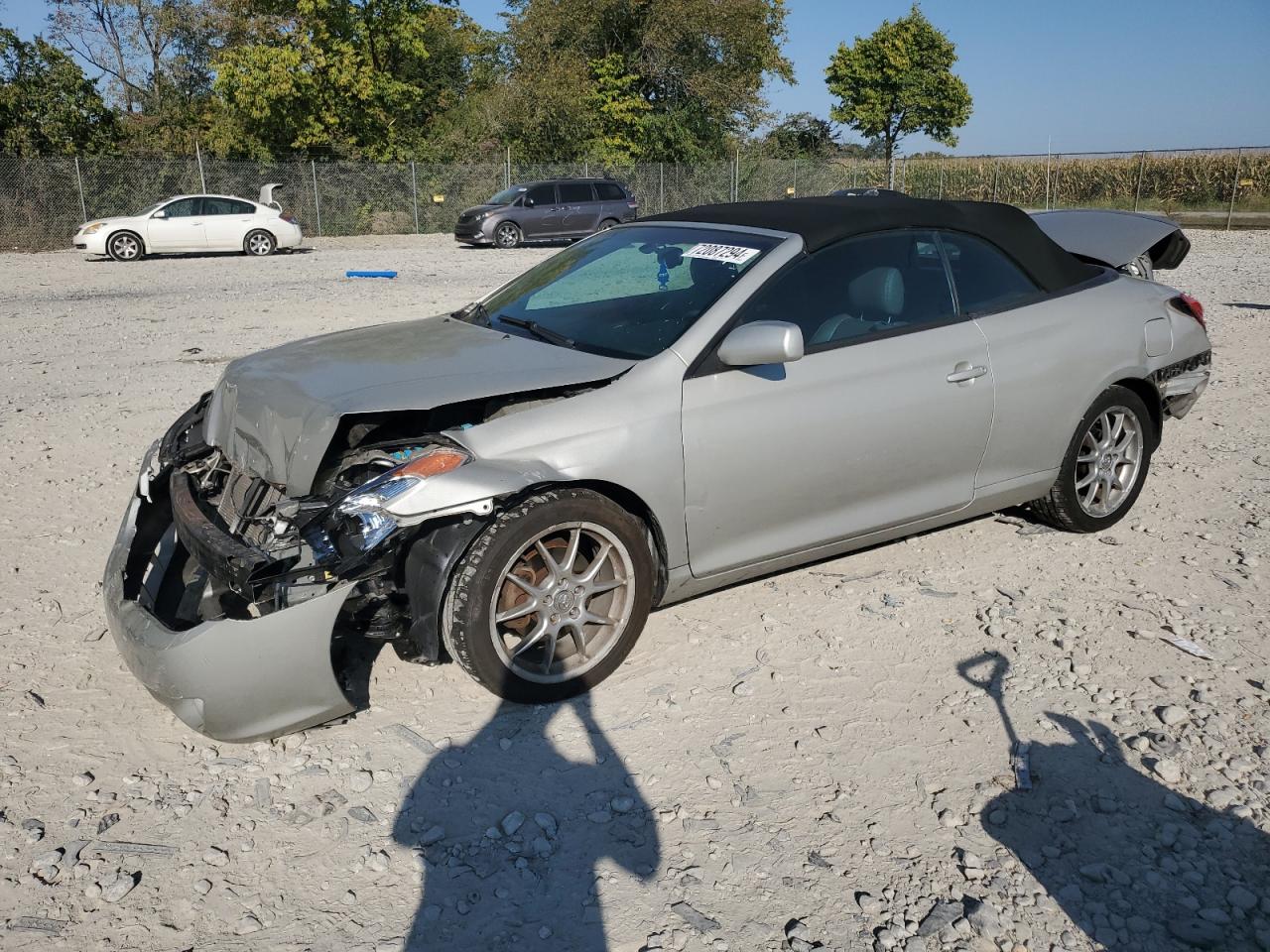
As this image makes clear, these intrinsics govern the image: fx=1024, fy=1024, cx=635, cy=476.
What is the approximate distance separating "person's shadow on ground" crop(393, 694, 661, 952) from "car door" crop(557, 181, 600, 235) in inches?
944

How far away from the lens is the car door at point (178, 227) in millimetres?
22266

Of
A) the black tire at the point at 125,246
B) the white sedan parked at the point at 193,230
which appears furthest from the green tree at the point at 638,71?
the black tire at the point at 125,246

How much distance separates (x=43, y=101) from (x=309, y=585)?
1191 inches

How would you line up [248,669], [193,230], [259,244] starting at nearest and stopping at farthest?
[248,669], [193,230], [259,244]

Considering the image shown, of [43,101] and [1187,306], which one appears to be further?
[43,101]

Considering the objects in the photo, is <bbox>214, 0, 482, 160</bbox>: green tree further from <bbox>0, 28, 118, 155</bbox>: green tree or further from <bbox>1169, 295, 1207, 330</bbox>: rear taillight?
<bbox>1169, 295, 1207, 330</bbox>: rear taillight

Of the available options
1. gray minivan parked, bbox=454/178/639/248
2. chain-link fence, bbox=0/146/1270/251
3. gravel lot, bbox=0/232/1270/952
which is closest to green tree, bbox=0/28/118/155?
chain-link fence, bbox=0/146/1270/251

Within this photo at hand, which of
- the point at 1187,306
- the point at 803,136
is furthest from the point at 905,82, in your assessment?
the point at 1187,306

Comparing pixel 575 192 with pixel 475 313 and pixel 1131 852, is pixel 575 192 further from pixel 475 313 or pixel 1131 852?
pixel 1131 852

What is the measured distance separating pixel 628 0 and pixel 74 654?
3749 centimetres

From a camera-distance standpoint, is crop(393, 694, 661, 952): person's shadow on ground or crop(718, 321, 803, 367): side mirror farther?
crop(718, 321, 803, 367): side mirror

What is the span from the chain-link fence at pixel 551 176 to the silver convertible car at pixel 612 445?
2548 cm

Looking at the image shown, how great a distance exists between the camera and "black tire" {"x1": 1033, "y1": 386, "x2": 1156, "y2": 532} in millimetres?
4977

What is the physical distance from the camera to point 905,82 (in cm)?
4403
